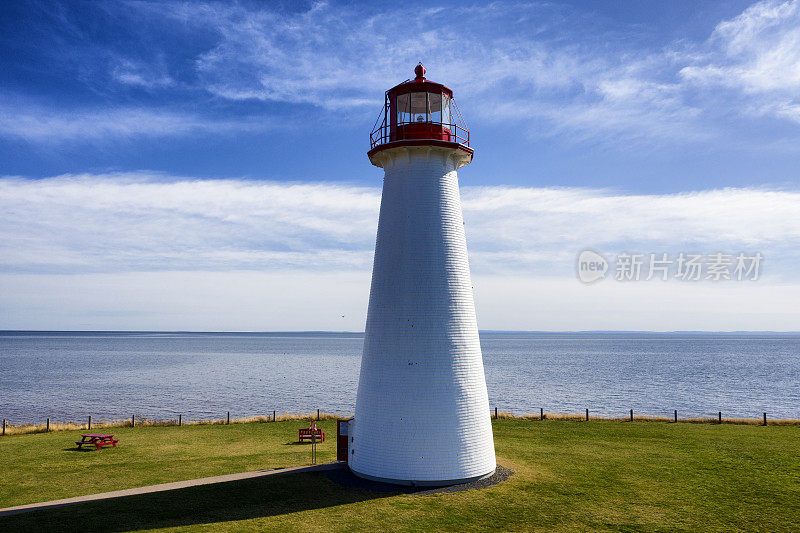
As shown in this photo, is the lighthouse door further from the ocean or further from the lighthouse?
the ocean

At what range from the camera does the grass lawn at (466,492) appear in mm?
14695

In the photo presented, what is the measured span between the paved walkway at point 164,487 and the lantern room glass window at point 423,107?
44.5ft

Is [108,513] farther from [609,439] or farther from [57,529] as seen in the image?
[609,439]

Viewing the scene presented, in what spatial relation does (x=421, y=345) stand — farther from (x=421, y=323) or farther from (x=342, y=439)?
(x=342, y=439)

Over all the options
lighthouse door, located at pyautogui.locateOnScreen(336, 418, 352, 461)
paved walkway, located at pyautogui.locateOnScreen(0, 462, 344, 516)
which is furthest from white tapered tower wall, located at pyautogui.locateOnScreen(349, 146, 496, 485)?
paved walkway, located at pyautogui.locateOnScreen(0, 462, 344, 516)

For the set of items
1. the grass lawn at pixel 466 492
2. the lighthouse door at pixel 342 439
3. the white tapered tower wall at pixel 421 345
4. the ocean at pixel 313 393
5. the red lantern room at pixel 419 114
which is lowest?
the ocean at pixel 313 393

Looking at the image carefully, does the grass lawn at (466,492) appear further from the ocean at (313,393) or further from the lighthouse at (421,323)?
the ocean at (313,393)

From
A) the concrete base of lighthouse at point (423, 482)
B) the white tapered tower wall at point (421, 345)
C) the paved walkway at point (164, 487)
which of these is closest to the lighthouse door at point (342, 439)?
the paved walkway at point (164, 487)

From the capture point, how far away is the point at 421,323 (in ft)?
57.4

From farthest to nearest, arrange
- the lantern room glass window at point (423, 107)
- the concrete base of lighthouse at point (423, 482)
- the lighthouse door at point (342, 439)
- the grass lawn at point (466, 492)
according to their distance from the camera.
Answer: the lighthouse door at point (342, 439), the lantern room glass window at point (423, 107), the concrete base of lighthouse at point (423, 482), the grass lawn at point (466, 492)

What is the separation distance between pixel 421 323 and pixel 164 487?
10599 millimetres

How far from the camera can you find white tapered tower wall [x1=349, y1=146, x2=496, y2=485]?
17234 mm

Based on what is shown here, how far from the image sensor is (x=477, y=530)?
14070 mm

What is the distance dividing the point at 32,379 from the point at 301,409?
5705 cm
